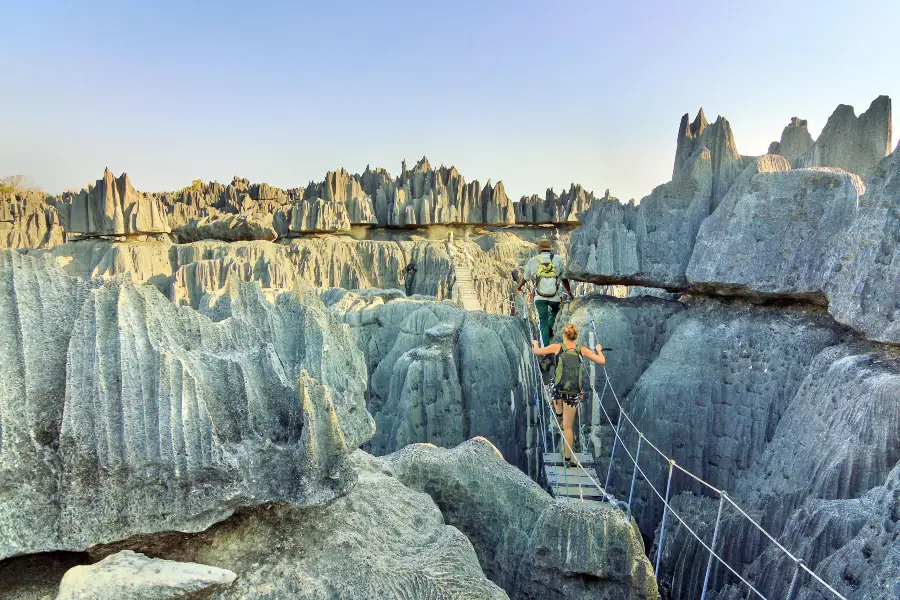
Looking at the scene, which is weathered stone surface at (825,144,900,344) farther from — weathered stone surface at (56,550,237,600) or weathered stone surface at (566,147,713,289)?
weathered stone surface at (56,550,237,600)

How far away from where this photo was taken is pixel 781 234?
7023 millimetres

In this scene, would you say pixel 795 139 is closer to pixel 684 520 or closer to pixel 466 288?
pixel 684 520

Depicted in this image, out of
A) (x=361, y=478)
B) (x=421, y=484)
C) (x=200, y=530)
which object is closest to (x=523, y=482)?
(x=421, y=484)

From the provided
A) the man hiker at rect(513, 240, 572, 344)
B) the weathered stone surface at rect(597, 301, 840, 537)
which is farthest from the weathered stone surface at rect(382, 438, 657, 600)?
the weathered stone surface at rect(597, 301, 840, 537)

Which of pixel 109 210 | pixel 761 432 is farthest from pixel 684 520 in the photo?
pixel 109 210

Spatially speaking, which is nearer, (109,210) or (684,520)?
(684,520)

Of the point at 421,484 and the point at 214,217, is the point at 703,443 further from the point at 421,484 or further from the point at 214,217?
the point at 214,217

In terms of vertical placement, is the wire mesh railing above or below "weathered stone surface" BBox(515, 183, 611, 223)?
below

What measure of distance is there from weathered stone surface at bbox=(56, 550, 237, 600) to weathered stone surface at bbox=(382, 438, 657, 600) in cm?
219

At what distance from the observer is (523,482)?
4.82m

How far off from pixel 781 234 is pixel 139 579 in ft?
24.4

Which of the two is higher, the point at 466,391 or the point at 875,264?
the point at 875,264

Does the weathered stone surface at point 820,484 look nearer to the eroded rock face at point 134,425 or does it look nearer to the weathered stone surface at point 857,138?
the eroded rock face at point 134,425

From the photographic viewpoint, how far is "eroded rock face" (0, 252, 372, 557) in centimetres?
265
